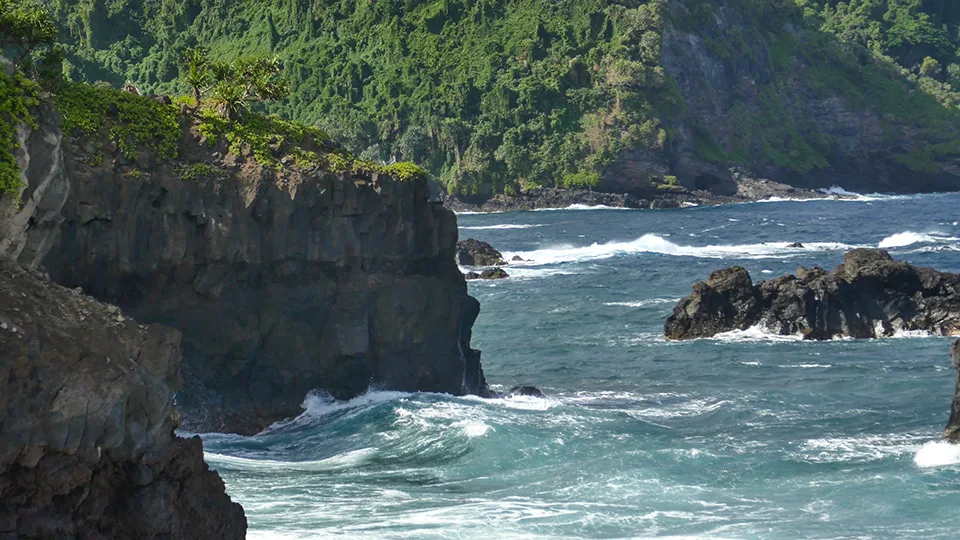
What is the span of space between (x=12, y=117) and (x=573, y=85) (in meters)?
128

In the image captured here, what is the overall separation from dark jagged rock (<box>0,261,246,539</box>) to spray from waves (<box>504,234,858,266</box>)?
58.3m

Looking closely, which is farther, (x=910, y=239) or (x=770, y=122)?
(x=770, y=122)

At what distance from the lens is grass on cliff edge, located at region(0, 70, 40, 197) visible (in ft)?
70.6

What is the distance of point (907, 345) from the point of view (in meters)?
45.0

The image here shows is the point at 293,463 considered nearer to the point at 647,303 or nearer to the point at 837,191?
the point at 647,303

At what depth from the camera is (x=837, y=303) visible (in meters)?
47.7

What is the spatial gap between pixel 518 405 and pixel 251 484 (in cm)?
1058

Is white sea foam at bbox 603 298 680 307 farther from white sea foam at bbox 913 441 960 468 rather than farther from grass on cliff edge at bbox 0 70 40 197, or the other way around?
grass on cliff edge at bbox 0 70 40 197

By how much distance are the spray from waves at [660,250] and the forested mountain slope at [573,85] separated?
4956 centimetres

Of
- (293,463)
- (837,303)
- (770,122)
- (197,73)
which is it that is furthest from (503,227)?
(293,463)

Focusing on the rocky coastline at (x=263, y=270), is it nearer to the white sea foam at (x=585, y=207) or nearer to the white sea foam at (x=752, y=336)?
the white sea foam at (x=752, y=336)

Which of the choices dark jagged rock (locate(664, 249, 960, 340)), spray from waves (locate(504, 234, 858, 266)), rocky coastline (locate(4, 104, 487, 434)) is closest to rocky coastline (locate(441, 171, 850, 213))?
spray from waves (locate(504, 234, 858, 266))

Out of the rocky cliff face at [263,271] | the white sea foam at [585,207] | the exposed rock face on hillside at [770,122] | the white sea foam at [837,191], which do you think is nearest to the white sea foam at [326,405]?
the rocky cliff face at [263,271]

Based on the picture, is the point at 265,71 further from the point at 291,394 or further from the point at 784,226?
the point at 784,226
